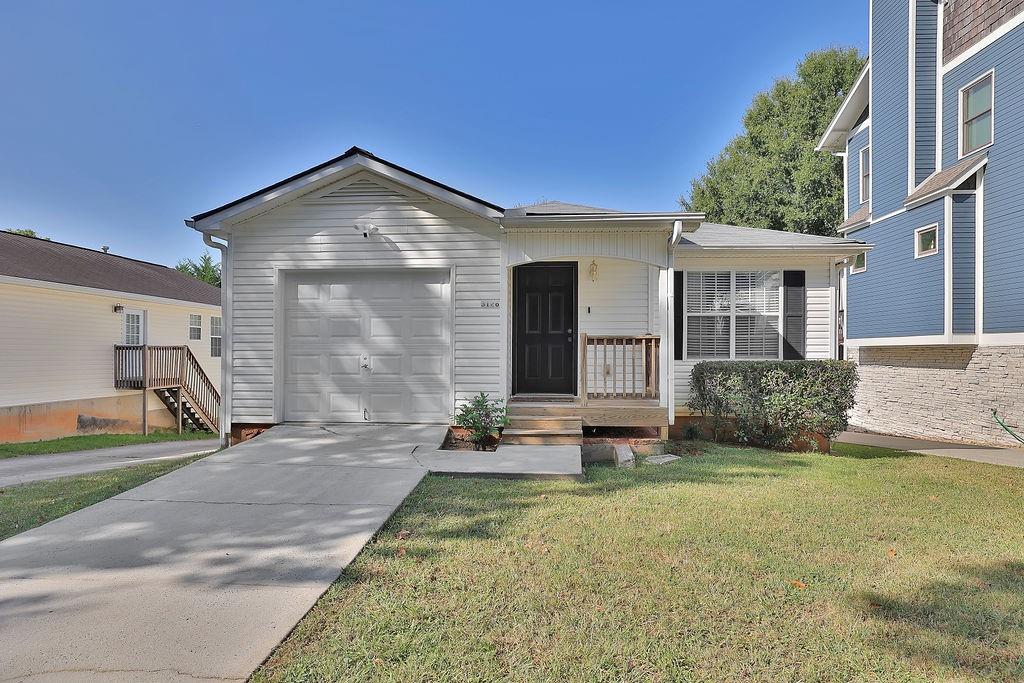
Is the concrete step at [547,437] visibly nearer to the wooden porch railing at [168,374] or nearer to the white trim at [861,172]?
the white trim at [861,172]

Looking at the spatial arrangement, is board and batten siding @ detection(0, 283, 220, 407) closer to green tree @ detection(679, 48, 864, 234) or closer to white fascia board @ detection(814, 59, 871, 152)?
white fascia board @ detection(814, 59, 871, 152)

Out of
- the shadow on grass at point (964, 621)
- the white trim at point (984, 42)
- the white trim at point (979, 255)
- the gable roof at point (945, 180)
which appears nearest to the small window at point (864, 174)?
the gable roof at point (945, 180)

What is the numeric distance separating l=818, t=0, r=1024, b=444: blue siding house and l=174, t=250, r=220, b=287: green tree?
41013 millimetres

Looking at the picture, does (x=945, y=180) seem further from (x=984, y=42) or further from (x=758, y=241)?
(x=758, y=241)

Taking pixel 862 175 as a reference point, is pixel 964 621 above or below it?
below

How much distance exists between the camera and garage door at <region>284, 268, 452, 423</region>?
7.74 meters

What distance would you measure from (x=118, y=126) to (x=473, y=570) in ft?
76.6

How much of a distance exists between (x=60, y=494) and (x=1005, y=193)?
14976 mm

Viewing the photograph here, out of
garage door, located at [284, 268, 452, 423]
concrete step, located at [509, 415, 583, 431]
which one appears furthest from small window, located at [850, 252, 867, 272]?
garage door, located at [284, 268, 452, 423]

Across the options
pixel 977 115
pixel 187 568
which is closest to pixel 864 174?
pixel 977 115

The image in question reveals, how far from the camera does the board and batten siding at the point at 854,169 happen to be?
1426 centimetres

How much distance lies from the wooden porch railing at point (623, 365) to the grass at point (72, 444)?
35.5ft

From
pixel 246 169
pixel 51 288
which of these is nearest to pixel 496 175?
pixel 246 169

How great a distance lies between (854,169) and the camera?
14.6m
